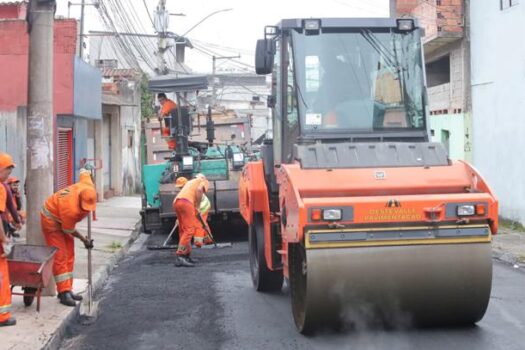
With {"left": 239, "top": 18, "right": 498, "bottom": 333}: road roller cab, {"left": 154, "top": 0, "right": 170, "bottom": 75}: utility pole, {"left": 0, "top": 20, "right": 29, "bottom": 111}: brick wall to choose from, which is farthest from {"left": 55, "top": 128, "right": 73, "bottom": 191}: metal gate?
{"left": 239, "top": 18, "right": 498, "bottom": 333}: road roller cab

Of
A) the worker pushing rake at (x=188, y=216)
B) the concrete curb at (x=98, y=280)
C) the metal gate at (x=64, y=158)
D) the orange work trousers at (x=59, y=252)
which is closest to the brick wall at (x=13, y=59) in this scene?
the metal gate at (x=64, y=158)

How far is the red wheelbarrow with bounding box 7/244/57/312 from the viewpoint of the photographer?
707cm

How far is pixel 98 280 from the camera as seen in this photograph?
32.2ft

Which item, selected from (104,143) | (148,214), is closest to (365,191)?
(148,214)

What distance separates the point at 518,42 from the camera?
15.5m

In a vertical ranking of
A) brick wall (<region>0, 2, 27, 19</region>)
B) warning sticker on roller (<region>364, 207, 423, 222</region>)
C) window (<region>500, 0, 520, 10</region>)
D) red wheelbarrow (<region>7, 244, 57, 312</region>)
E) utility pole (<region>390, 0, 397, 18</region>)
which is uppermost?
utility pole (<region>390, 0, 397, 18</region>)

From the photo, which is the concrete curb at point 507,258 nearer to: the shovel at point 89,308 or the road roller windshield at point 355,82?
the road roller windshield at point 355,82

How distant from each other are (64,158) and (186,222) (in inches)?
308

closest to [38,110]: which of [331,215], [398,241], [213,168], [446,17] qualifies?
[331,215]

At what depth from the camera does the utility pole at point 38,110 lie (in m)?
8.00

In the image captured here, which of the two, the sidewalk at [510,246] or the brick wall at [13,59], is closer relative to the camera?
the sidewalk at [510,246]

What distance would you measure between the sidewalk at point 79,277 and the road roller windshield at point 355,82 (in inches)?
120

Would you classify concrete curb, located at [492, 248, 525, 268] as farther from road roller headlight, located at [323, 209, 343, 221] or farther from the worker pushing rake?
road roller headlight, located at [323, 209, 343, 221]

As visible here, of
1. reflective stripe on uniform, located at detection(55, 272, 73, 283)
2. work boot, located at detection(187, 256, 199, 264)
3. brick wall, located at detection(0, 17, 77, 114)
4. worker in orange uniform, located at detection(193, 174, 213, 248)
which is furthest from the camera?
brick wall, located at detection(0, 17, 77, 114)
